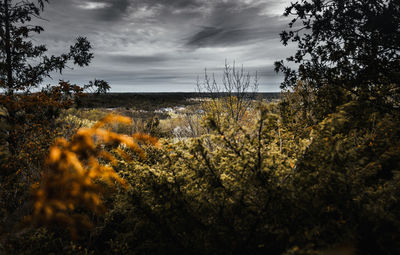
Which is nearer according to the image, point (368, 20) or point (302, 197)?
point (302, 197)

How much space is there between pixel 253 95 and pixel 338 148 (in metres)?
5.34

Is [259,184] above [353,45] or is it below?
below

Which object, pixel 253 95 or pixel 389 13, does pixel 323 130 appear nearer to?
Result: pixel 389 13

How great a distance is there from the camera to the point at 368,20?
126 inches

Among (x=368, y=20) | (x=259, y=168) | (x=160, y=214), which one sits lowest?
(x=160, y=214)

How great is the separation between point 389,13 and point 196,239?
4442mm

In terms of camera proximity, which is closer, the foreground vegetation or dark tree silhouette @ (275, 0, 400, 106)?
the foreground vegetation

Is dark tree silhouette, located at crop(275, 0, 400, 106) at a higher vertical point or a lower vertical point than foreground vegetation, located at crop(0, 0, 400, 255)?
higher

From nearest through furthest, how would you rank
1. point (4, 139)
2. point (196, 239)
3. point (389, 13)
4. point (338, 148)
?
point (338, 148), point (196, 239), point (389, 13), point (4, 139)

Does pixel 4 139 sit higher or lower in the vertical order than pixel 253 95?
lower

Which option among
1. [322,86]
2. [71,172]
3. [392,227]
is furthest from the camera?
[322,86]

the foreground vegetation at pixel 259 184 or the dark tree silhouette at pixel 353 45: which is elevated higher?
the dark tree silhouette at pixel 353 45

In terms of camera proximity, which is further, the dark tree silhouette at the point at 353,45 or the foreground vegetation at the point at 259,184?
the dark tree silhouette at the point at 353,45

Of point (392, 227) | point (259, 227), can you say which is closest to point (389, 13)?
point (392, 227)
